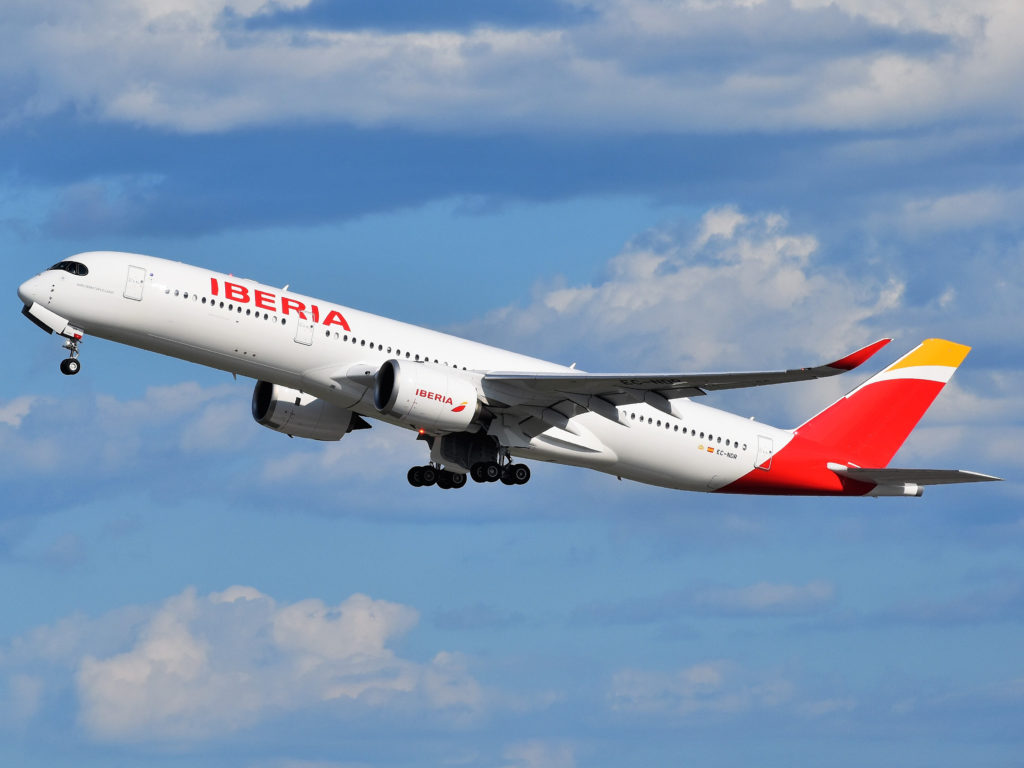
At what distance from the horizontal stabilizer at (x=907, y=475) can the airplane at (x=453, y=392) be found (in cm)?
7

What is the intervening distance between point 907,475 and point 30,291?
96.5 ft

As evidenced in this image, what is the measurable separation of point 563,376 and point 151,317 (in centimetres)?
1237

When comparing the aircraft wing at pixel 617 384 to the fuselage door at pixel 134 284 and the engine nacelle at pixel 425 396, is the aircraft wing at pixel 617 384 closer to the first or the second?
the engine nacelle at pixel 425 396

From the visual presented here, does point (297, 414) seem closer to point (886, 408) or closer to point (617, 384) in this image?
point (617, 384)

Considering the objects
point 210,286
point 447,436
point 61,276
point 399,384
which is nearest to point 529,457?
point 447,436

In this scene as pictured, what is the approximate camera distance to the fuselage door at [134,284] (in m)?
47.4

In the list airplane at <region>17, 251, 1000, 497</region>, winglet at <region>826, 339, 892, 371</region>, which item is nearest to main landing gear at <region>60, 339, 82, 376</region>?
airplane at <region>17, 251, 1000, 497</region>

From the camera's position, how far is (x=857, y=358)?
139 ft

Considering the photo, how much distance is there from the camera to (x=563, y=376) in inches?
1929

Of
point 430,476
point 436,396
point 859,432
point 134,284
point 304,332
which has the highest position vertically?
point 859,432

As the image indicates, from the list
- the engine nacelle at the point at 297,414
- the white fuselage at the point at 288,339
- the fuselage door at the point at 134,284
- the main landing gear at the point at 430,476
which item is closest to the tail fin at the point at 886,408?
the white fuselage at the point at 288,339

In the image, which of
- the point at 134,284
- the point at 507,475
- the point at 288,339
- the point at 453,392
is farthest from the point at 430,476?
the point at 134,284

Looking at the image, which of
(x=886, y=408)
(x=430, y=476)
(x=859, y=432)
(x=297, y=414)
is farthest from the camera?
(x=886, y=408)

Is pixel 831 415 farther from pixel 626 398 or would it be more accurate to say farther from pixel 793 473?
pixel 626 398
